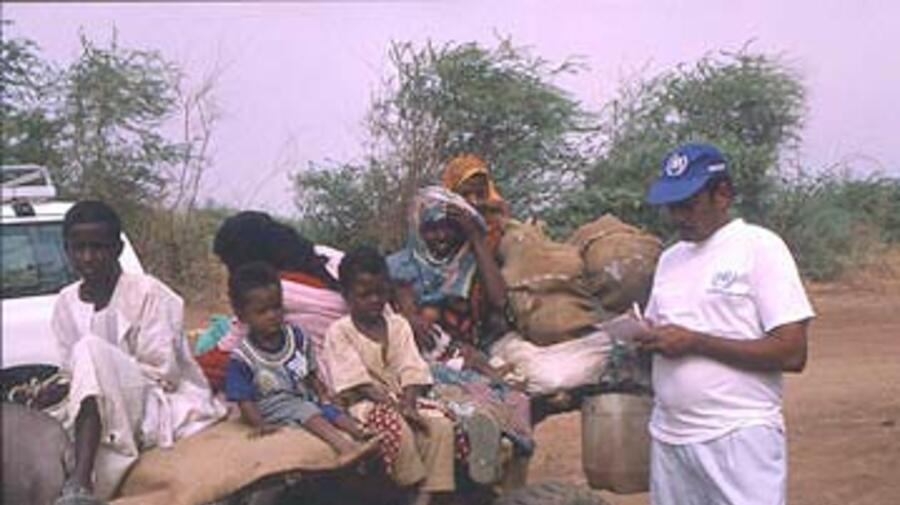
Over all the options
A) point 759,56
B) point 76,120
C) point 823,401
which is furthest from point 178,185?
point 823,401

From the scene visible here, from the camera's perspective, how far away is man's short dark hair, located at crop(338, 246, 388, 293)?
16.0ft

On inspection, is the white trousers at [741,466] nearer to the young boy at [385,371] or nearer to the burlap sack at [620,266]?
the young boy at [385,371]

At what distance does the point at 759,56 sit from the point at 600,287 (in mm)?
12710

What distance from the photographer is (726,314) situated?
4312 millimetres

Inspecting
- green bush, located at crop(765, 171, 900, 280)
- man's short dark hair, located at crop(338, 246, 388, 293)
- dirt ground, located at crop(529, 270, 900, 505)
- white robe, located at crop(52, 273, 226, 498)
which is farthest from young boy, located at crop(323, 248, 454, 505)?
green bush, located at crop(765, 171, 900, 280)

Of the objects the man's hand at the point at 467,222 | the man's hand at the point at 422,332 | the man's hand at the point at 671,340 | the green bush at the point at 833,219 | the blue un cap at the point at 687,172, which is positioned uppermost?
the blue un cap at the point at 687,172

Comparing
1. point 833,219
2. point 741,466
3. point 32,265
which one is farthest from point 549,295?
point 833,219

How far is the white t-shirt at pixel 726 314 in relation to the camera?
14.0ft

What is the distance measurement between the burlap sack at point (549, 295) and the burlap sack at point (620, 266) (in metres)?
0.05

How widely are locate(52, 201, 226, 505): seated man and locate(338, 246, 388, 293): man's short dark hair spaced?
0.54m

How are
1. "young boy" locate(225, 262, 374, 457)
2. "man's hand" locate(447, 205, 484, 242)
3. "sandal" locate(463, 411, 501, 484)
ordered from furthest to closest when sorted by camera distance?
→ "man's hand" locate(447, 205, 484, 242), "sandal" locate(463, 411, 501, 484), "young boy" locate(225, 262, 374, 457)

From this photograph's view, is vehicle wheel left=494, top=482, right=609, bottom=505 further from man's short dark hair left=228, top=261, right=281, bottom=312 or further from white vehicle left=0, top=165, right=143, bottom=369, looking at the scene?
white vehicle left=0, top=165, right=143, bottom=369

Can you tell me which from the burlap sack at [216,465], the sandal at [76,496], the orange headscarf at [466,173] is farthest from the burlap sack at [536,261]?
the sandal at [76,496]

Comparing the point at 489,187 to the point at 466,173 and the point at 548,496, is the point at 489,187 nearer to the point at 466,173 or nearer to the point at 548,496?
the point at 466,173
